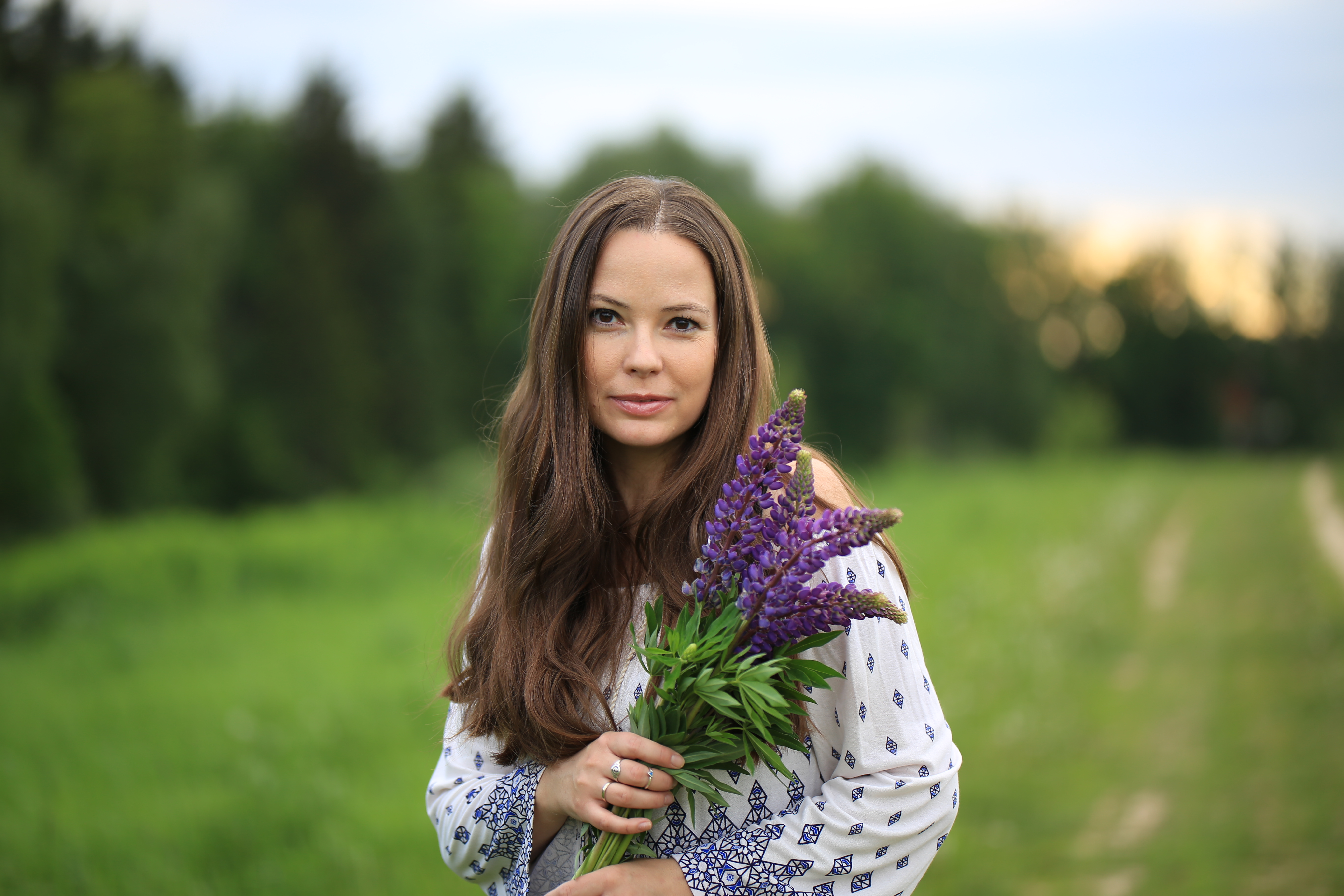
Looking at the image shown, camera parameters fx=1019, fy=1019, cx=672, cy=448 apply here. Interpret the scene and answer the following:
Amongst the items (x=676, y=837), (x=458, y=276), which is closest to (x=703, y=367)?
(x=676, y=837)

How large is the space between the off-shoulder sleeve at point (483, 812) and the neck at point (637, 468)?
1.81 ft

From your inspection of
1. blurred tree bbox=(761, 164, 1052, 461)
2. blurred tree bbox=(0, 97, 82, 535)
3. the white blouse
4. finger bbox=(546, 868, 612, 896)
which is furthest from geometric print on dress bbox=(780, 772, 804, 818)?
blurred tree bbox=(761, 164, 1052, 461)

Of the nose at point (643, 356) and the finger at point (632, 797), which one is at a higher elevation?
the nose at point (643, 356)

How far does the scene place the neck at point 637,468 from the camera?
2053 millimetres

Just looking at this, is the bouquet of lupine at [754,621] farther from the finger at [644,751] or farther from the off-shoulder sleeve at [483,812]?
the off-shoulder sleeve at [483,812]

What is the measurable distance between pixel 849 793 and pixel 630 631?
510 millimetres

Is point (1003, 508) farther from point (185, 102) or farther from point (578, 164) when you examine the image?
point (578, 164)

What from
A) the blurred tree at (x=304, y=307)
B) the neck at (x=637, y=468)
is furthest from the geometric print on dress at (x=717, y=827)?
the blurred tree at (x=304, y=307)

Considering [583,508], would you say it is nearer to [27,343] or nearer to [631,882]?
[631,882]

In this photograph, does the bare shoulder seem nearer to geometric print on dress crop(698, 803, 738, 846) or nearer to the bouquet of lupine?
the bouquet of lupine

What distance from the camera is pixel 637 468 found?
2084 mm

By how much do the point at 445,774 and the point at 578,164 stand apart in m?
33.0

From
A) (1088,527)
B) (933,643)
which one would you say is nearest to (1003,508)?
(1088,527)

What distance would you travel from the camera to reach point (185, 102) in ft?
48.4
